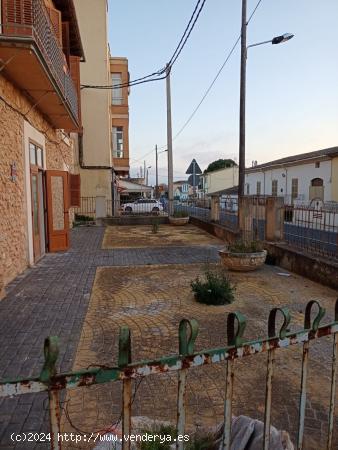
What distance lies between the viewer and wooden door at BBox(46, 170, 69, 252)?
35.7 feet

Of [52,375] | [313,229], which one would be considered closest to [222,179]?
[313,229]

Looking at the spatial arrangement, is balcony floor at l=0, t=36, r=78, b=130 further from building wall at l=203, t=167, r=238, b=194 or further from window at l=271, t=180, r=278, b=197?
building wall at l=203, t=167, r=238, b=194

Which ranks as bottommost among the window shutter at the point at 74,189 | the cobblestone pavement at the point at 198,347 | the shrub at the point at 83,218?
the cobblestone pavement at the point at 198,347

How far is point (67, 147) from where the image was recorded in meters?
17.2

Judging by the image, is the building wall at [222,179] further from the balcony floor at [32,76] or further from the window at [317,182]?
the balcony floor at [32,76]

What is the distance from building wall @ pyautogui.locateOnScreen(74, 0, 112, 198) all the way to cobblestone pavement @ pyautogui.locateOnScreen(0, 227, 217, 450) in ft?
42.2

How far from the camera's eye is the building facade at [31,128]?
21.3 feet

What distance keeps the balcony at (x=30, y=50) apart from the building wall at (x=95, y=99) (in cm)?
1400

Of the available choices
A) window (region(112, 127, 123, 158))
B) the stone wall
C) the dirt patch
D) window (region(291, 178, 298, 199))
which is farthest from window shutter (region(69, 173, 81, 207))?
window (region(291, 178, 298, 199))

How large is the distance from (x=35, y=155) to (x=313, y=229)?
7370mm

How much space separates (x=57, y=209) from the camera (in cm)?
1128

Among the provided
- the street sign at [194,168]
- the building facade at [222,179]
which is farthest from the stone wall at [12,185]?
the building facade at [222,179]

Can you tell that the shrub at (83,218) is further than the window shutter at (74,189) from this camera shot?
Yes

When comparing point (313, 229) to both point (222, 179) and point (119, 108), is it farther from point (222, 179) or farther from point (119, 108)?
point (222, 179)
